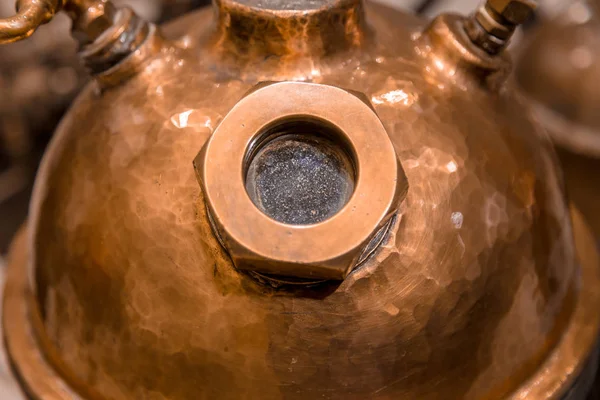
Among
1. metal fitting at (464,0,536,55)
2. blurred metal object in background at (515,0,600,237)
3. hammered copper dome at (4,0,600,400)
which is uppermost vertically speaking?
metal fitting at (464,0,536,55)

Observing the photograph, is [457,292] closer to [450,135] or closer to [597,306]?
[450,135]

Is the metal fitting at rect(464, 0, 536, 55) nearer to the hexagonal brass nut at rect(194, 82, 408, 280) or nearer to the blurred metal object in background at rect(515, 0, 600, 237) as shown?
the hexagonal brass nut at rect(194, 82, 408, 280)

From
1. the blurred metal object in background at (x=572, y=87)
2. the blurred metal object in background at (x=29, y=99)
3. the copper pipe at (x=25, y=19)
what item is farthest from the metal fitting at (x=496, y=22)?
the blurred metal object in background at (x=29, y=99)

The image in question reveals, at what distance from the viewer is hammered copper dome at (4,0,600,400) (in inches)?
24.4

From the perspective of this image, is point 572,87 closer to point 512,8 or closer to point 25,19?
point 512,8

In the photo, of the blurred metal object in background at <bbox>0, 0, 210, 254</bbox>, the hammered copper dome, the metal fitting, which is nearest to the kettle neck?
the hammered copper dome

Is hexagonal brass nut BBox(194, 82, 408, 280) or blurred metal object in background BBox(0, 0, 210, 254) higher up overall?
hexagonal brass nut BBox(194, 82, 408, 280)

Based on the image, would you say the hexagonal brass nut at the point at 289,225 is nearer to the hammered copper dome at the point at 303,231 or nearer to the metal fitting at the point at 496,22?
the hammered copper dome at the point at 303,231

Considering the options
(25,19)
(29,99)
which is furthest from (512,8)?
(29,99)

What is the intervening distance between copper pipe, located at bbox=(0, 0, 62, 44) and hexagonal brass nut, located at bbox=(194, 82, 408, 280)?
232 millimetres

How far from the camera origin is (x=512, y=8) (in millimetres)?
712

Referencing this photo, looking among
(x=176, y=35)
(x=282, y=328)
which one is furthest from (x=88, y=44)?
(x=282, y=328)

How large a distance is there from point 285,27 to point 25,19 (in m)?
0.25

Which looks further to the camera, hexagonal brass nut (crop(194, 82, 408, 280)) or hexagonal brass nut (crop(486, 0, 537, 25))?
hexagonal brass nut (crop(486, 0, 537, 25))
